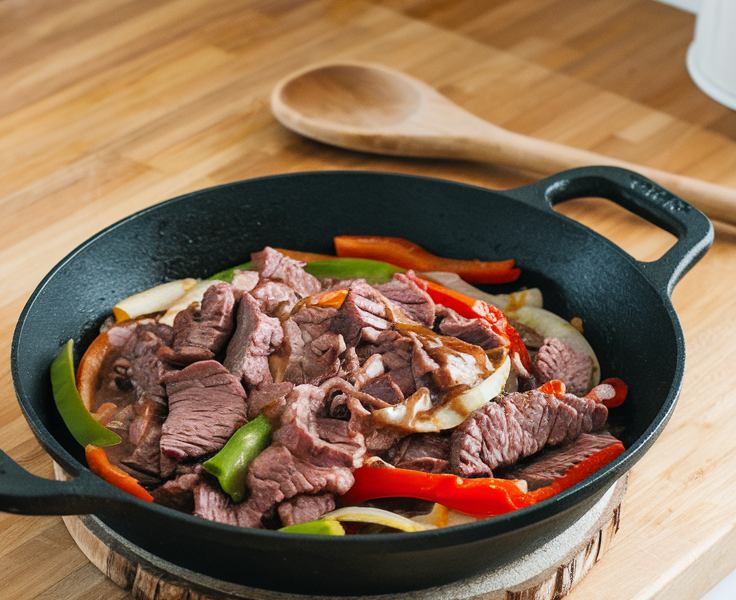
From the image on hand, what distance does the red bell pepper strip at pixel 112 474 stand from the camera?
1.43m

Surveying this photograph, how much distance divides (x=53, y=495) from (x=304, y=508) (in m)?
0.44

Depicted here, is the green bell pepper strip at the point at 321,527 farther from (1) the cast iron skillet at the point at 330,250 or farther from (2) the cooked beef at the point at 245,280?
(2) the cooked beef at the point at 245,280

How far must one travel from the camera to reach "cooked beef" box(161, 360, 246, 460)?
1531mm

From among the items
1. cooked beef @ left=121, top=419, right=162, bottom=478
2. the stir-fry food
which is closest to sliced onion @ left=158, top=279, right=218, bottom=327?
the stir-fry food

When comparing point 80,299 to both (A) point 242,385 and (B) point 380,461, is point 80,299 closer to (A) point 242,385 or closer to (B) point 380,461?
(A) point 242,385

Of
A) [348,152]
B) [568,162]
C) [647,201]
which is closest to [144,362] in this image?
[647,201]

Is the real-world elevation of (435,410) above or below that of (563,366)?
above

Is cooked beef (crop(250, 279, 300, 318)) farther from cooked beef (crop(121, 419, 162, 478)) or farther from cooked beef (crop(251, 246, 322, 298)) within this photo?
cooked beef (crop(121, 419, 162, 478))

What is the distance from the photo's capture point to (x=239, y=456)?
1.47 meters

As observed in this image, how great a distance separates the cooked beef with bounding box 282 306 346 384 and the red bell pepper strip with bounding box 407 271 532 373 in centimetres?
32

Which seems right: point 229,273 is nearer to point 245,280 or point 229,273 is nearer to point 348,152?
point 245,280

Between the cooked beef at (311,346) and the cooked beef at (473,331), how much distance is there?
A: 273 millimetres

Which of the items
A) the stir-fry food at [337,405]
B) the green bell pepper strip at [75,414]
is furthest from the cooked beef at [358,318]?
the green bell pepper strip at [75,414]

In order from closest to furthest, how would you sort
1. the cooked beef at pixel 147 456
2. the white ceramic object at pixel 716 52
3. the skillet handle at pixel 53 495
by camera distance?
1. the skillet handle at pixel 53 495
2. the cooked beef at pixel 147 456
3. the white ceramic object at pixel 716 52
